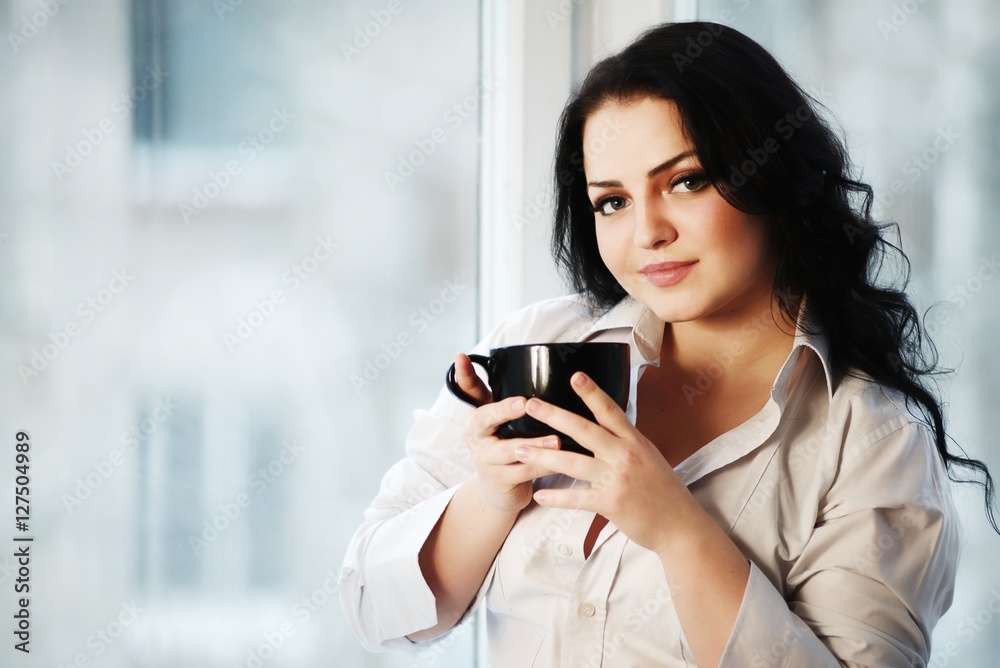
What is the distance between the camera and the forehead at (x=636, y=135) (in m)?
0.98

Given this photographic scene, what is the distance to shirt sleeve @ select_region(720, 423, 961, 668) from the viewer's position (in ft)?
2.79

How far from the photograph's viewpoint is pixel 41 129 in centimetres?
120

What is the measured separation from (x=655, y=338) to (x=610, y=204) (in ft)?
0.73

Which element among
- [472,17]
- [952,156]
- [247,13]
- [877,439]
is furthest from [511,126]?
[877,439]

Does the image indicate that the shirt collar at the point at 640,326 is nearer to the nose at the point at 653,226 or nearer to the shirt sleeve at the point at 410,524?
the shirt sleeve at the point at 410,524
